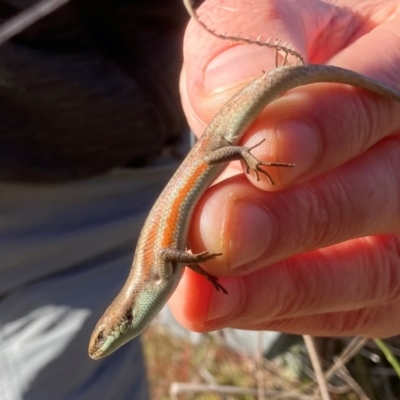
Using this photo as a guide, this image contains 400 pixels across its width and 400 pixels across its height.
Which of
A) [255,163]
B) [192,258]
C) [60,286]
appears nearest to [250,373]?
[60,286]

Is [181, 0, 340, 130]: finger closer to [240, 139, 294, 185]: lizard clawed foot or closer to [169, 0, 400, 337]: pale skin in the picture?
[169, 0, 400, 337]: pale skin

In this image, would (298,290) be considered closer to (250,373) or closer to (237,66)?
(237,66)

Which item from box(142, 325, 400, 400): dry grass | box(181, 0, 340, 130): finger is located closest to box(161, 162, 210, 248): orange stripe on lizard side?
box(181, 0, 340, 130): finger

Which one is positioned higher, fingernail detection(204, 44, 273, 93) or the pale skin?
fingernail detection(204, 44, 273, 93)

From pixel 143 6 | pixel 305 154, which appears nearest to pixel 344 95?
pixel 305 154

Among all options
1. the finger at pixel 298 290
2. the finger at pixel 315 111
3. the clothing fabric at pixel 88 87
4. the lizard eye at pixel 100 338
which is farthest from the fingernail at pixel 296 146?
the clothing fabric at pixel 88 87

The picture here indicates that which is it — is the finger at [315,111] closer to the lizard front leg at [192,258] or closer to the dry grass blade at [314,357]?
the lizard front leg at [192,258]
